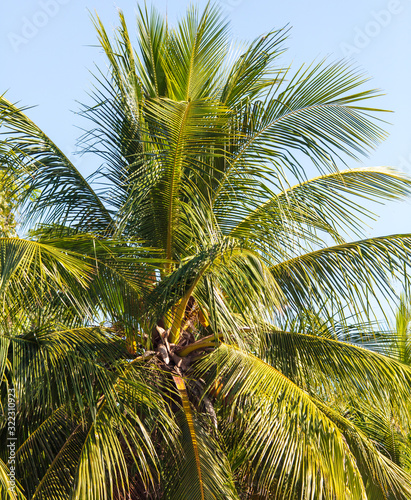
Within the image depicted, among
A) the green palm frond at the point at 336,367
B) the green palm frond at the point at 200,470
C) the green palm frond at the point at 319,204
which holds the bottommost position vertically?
the green palm frond at the point at 200,470

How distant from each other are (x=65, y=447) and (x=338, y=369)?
8.06ft

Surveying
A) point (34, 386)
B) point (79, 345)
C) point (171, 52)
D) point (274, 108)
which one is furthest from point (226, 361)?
point (171, 52)

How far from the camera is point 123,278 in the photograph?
16.0 feet

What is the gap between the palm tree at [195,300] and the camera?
14.6ft

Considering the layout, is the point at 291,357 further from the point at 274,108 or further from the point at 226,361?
the point at 274,108

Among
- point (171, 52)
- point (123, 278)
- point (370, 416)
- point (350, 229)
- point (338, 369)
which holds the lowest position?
point (370, 416)

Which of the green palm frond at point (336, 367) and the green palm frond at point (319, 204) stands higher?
the green palm frond at point (319, 204)

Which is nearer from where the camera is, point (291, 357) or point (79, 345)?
point (79, 345)

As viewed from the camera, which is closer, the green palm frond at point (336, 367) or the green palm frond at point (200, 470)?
the green palm frond at point (200, 470)

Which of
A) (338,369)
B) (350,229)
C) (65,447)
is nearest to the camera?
(65,447)

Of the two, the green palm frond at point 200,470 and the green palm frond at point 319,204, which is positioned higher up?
the green palm frond at point 319,204

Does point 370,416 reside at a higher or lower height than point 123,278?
lower

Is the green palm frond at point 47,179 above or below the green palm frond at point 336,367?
above

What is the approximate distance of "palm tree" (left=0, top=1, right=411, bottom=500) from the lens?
4445 millimetres
